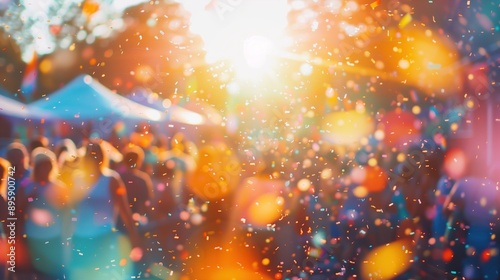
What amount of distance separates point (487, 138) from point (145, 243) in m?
5.70

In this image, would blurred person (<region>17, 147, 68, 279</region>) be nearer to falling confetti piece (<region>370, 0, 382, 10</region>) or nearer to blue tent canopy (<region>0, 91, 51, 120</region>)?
blue tent canopy (<region>0, 91, 51, 120</region>)

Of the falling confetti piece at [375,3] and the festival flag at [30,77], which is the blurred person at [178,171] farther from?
the festival flag at [30,77]

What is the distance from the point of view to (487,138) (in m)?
7.22

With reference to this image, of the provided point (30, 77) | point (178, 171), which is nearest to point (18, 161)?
point (178, 171)

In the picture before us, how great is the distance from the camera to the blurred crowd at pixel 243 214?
9.96 ft

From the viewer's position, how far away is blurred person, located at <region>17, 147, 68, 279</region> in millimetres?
2898

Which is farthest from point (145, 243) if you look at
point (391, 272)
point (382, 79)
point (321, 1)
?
point (382, 79)

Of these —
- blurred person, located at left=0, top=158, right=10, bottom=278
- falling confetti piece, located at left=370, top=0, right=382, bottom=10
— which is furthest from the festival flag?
blurred person, located at left=0, top=158, right=10, bottom=278

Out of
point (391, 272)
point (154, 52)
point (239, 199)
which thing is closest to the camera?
point (391, 272)

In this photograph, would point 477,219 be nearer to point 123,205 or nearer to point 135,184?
point 123,205

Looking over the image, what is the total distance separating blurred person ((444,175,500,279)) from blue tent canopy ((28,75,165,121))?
5351mm

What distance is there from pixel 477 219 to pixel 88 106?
20.5ft

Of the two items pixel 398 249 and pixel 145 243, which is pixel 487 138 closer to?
pixel 398 249

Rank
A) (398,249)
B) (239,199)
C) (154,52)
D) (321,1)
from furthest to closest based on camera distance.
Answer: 1. (154,52)
2. (321,1)
3. (239,199)
4. (398,249)
